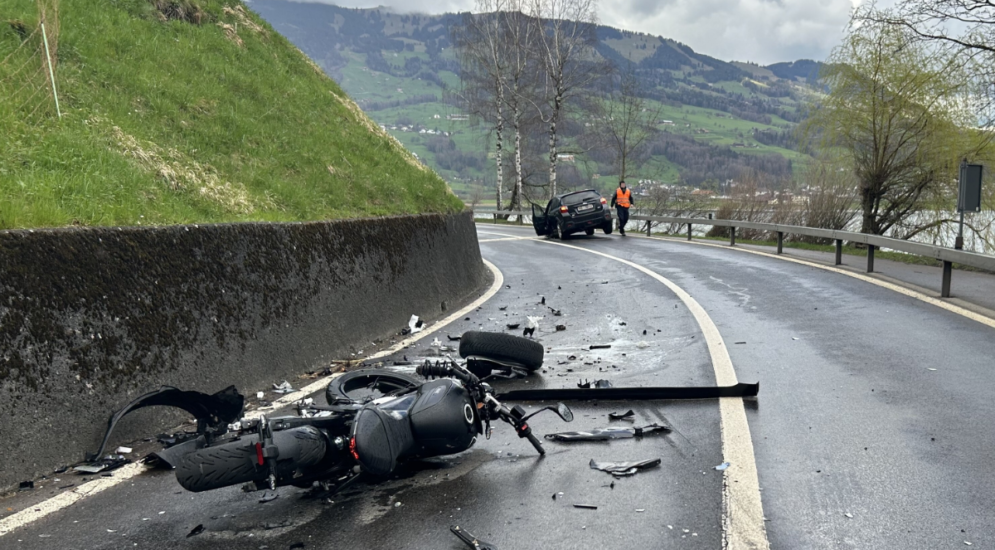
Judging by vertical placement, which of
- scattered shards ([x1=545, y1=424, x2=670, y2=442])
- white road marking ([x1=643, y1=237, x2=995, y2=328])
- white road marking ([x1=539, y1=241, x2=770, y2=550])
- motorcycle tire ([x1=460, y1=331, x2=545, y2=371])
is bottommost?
scattered shards ([x1=545, y1=424, x2=670, y2=442])

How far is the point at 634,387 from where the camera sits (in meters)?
6.61

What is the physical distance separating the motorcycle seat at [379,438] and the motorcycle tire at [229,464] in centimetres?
33

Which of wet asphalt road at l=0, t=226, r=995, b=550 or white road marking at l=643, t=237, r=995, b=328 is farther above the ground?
white road marking at l=643, t=237, r=995, b=328

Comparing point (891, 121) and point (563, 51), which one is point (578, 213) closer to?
point (891, 121)

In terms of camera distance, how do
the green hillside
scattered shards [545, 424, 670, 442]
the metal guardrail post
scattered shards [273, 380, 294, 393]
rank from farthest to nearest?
the metal guardrail post
the green hillside
scattered shards [273, 380, 294, 393]
scattered shards [545, 424, 670, 442]

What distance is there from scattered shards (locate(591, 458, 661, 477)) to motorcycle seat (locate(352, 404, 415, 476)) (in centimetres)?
121

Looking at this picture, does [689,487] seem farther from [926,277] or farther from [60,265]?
[926,277]

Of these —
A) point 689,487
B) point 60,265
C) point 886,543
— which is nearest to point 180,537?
point 60,265

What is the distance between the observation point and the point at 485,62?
4984cm

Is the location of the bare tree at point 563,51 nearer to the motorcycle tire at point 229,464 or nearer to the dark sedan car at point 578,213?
the dark sedan car at point 578,213

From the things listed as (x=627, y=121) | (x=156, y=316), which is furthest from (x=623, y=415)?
(x=627, y=121)

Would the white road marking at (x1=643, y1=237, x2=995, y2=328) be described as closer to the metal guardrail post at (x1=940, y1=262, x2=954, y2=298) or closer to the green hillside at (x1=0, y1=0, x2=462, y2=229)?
the metal guardrail post at (x1=940, y1=262, x2=954, y2=298)

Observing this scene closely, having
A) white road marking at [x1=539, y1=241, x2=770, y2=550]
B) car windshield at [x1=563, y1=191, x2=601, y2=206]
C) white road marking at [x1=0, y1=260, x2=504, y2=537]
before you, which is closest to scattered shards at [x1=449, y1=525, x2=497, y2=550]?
white road marking at [x1=539, y1=241, x2=770, y2=550]

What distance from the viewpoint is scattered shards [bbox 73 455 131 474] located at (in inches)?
189
